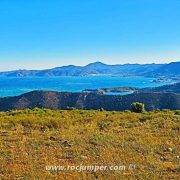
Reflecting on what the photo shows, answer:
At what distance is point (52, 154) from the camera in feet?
44.5

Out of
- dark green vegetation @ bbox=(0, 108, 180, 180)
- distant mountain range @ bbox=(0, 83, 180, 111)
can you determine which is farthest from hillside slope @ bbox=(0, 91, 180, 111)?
dark green vegetation @ bbox=(0, 108, 180, 180)

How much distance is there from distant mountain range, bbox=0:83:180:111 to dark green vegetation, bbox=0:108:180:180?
232 ft

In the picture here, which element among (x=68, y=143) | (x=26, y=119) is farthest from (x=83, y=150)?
(x=26, y=119)

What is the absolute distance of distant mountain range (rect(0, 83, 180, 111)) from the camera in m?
95.9

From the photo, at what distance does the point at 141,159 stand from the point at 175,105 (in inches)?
3403

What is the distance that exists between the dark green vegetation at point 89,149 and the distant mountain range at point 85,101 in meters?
70.6

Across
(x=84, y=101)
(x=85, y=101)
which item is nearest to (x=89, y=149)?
(x=85, y=101)

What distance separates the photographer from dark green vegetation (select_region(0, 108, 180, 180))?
1184 cm

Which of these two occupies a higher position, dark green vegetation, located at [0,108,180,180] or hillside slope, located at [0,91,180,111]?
dark green vegetation, located at [0,108,180,180]

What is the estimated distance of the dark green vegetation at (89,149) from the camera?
38.8 ft

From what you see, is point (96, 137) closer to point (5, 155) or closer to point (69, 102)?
point (5, 155)

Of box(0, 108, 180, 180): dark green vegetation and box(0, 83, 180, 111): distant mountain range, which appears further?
box(0, 83, 180, 111): distant mountain range

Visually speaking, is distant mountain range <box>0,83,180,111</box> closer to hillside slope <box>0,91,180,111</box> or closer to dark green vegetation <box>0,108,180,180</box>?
hillside slope <box>0,91,180,111</box>

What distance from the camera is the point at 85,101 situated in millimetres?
108375
